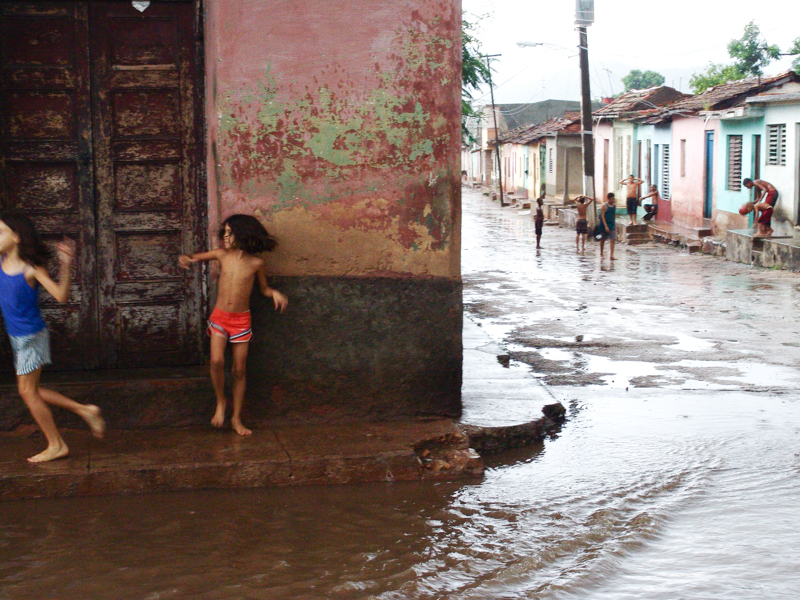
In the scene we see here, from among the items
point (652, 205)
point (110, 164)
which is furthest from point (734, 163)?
point (110, 164)

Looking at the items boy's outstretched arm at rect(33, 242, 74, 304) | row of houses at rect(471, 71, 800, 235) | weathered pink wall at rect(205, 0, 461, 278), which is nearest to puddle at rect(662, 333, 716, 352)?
weathered pink wall at rect(205, 0, 461, 278)

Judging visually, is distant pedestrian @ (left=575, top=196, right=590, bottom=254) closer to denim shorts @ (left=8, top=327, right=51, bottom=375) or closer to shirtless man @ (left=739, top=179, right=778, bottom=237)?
shirtless man @ (left=739, top=179, right=778, bottom=237)

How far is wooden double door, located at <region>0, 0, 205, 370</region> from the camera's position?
561cm

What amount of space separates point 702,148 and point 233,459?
21407 millimetres

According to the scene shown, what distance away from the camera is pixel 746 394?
723cm

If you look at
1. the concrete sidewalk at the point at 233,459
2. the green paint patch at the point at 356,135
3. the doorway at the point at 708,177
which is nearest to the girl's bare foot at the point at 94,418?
the concrete sidewalk at the point at 233,459

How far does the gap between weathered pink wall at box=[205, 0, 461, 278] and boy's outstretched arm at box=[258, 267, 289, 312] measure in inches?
6.0

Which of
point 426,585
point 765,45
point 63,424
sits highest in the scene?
point 765,45

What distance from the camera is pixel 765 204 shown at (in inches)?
730

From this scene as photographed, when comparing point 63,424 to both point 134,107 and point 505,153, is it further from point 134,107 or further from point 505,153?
point 505,153

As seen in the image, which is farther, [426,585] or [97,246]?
[97,246]

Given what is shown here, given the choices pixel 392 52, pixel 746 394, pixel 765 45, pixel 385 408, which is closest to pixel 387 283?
pixel 385 408

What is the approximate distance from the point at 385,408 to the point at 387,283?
0.76 m

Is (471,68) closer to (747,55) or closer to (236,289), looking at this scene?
(236,289)
